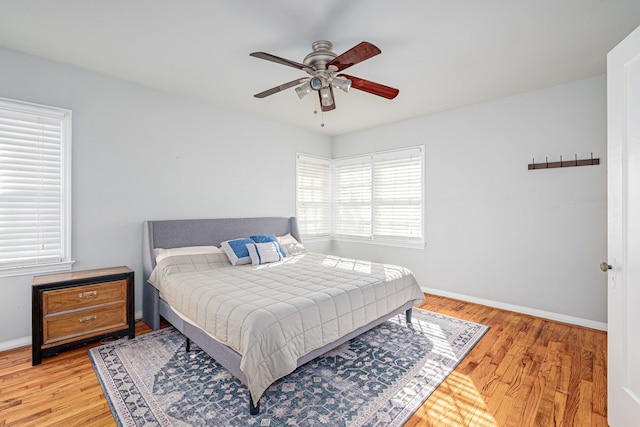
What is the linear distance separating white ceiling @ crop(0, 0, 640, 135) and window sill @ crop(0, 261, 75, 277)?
1978mm

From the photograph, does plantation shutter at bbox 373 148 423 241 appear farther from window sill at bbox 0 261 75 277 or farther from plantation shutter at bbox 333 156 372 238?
window sill at bbox 0 261 75 277

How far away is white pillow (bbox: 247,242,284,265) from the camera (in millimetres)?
3627

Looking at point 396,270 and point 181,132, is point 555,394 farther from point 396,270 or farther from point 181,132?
point 181,132

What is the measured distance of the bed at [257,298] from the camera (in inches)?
75.8

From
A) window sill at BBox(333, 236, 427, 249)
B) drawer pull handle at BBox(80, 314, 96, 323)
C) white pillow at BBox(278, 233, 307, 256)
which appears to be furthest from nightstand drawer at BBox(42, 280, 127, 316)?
window sill at BBox(333, 236, 427, 249)

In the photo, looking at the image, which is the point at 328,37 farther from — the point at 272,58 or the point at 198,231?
the point at 198,231

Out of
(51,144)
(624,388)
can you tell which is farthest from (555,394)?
(51,144)

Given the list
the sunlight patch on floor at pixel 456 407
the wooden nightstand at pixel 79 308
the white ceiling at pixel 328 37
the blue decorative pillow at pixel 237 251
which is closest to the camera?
the sunlight patch on floor at pixel 456 407

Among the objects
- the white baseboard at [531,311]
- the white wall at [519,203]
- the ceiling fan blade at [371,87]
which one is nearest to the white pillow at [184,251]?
the ceiling fan blade at [371,87]

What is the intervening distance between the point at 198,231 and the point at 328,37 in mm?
2694

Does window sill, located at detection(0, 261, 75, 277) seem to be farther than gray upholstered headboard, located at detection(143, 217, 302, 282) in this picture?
No

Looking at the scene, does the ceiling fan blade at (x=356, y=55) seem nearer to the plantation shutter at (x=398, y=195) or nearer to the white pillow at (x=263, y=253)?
the white pillow at (x=263, y=253)

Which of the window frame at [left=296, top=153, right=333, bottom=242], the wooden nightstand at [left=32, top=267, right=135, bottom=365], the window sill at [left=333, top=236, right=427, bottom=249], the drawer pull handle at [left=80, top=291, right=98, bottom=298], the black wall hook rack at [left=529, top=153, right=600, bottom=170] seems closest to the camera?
the wooden nightstand at [left=32, top=267, right=135, bottom=365]

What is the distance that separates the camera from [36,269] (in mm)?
2820
